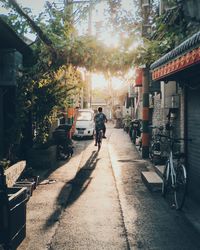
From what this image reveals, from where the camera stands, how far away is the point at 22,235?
515cm

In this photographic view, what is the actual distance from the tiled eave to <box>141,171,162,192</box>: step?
2706 mm

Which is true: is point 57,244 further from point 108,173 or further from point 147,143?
point 147,143

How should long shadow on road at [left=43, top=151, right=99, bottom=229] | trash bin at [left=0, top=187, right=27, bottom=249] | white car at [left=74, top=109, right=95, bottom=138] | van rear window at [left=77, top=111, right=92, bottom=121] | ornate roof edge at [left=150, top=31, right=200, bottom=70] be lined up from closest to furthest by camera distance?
trash bin at [left=0, top=187, right=27, bottom=249] < ornate roof edge at [left=150, top=31, right=200, bottom=70] < long shadow on road at [left=43, top=151, right=99, bottom=229] < white car at [left=74, top=109, right=95, bottom=138] < van rear window at [left=77, top=111, right=92, bottom=121]

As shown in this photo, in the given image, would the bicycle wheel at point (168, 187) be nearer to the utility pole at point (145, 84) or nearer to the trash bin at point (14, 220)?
the trash bin at point (14, 220)

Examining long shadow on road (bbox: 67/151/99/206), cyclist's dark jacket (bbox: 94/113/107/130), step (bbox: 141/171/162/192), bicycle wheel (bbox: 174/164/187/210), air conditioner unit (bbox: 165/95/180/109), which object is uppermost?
air conditioner unit (bbox: 165/95/180/109)

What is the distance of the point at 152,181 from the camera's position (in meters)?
8.94

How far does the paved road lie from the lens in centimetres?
516

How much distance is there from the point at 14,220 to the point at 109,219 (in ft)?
7.37

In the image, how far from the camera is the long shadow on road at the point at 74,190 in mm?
6547

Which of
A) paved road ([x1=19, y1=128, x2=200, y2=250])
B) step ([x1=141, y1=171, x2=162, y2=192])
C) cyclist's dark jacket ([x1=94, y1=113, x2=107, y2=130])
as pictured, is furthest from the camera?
cyclist's dark jacket ([x1=94, y1=113, x2=107, y2=130])

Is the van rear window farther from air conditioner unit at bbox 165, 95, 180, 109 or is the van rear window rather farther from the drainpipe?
air conditioner unit at bbox 165, 95, 180, 109

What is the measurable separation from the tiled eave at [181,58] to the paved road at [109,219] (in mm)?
2740

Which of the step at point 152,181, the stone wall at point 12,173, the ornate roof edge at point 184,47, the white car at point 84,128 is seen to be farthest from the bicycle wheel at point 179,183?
the white car at point 84,128

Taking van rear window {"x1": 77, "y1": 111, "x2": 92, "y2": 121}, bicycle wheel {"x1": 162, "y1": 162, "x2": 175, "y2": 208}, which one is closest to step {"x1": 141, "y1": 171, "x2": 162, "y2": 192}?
bicycle wheel {"x1": 162, "y1": 162, "x2": 175, "y2": 208}
